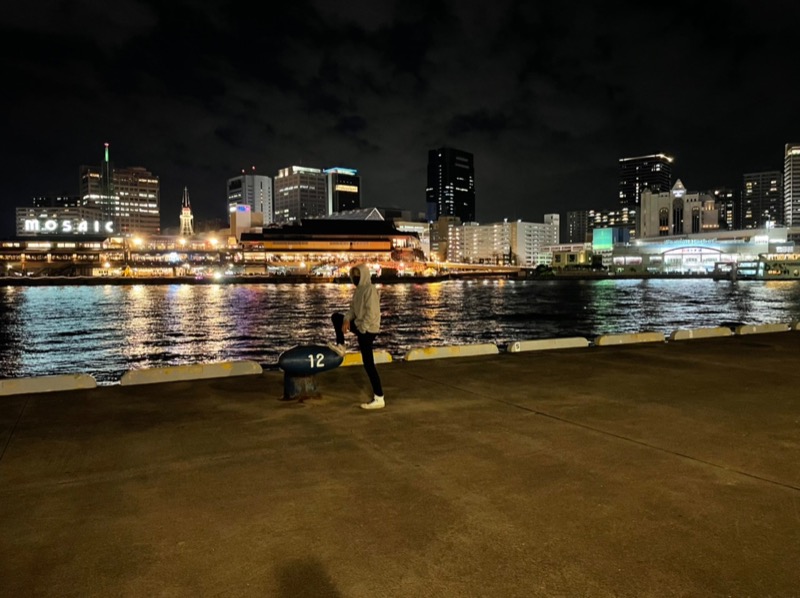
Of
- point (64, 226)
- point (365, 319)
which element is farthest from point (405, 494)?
point (64, 226)

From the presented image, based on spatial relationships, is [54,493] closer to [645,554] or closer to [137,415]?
[137,415]

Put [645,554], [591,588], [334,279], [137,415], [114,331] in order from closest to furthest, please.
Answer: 1. [591,588]
2. [645,554]
3. [137,415]
4. [114,331]
5. [334,279]

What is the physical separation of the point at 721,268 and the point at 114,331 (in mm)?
176835

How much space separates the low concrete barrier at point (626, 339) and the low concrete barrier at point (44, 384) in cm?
1109

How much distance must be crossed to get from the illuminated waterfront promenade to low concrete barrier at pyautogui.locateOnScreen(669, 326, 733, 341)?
6.71 meters

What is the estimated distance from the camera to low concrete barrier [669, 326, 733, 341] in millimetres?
15038

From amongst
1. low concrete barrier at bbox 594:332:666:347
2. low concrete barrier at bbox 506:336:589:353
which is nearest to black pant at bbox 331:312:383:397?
low concrete barrier at bbox 506:336:589:353

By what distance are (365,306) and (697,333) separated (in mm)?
12097

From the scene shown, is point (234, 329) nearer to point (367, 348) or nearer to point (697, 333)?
point (697, 333)

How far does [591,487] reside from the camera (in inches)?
185

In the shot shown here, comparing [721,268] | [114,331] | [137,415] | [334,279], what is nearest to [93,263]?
[334,279]

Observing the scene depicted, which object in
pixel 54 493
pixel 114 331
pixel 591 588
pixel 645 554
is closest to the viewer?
pixel 591 588

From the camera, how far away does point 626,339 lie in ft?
48.7

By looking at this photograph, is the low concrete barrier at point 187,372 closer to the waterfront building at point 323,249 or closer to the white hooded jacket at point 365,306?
the white hooded jacket at point 365,306
